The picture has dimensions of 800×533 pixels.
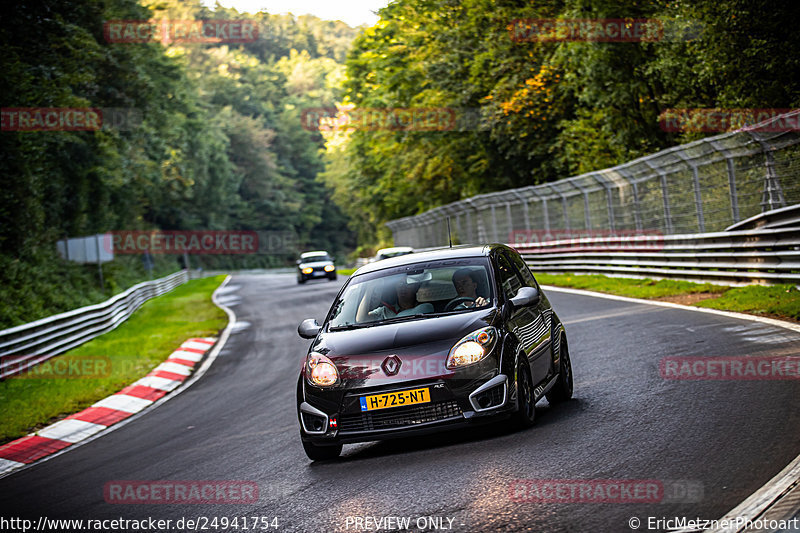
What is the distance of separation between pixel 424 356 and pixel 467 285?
3.88 ft

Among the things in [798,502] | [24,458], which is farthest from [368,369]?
[24,458]

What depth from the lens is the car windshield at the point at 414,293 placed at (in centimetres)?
767

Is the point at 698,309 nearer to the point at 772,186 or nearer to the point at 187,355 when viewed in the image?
the point at 772,186

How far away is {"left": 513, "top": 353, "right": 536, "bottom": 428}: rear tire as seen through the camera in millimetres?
7000

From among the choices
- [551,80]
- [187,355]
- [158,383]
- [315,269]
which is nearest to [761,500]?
[158,383]

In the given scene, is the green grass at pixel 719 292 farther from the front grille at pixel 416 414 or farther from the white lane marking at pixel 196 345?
the white lane marking at pixel 196 345

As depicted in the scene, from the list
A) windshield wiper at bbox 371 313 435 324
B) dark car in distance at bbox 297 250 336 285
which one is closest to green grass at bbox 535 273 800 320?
windshield wiper at bbox 371 313 435 324

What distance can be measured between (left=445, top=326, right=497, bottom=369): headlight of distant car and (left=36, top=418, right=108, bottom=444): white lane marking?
6110mm

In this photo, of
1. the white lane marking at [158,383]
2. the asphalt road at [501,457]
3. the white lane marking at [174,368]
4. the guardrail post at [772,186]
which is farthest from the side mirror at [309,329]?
the guardrail post at [772,186]

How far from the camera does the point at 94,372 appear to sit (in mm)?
16984

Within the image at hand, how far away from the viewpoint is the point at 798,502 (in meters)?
4.62

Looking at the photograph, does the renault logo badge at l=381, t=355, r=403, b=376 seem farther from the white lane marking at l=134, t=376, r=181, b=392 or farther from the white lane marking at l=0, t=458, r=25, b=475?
the white lane marking at l=134, t=376, r=181, b=392

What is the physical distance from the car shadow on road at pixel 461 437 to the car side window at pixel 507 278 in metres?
1.09

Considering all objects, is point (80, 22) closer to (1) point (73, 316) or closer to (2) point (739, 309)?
(1) point (73, 316)
